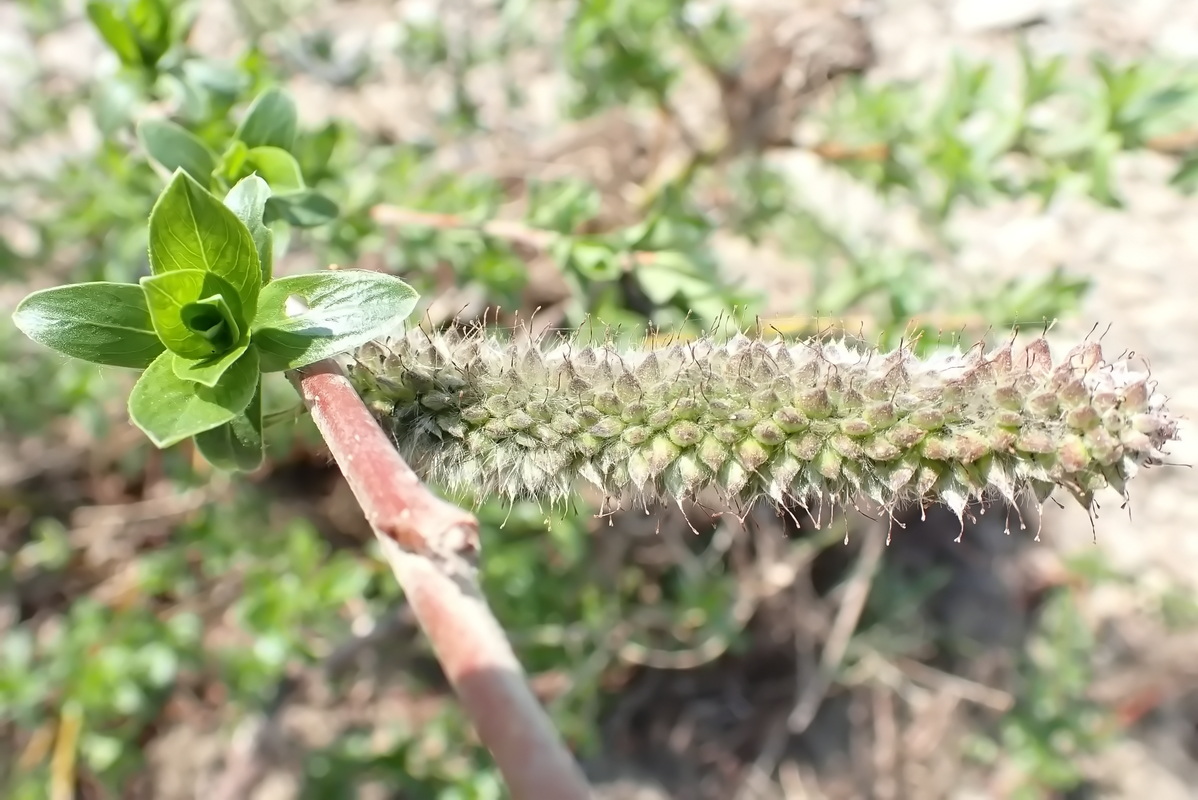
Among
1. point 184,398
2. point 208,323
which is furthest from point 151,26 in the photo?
point 184,398

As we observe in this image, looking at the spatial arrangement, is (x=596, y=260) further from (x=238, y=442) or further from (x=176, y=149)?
(x=238, y=442)

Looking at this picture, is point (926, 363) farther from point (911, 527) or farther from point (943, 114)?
point (911, 527)

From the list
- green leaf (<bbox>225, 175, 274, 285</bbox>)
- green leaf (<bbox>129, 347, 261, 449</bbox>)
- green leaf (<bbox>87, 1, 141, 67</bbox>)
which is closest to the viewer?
green leaf (<bbox>129, 347, 261, 449</bbox>)

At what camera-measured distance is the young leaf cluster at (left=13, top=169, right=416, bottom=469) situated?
4.69ft

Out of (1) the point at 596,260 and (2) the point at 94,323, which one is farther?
(1) the point at 596,260

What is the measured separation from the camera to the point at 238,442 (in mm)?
1657

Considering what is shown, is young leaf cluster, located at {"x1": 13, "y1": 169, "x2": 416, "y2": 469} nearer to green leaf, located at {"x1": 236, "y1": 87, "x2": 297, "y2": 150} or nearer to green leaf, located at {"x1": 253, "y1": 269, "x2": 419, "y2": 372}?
green leaf, located at {"x1": 253, "y1": 269, "x2": 419, "y2": 372}

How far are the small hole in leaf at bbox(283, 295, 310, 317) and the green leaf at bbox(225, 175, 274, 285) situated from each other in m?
0.07

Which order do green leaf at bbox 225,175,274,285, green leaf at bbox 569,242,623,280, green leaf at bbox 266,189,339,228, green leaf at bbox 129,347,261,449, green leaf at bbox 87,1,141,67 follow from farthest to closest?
green leaf at bbox 569,242,623,280
green leaf at bbox 87,1,141,67
green leaf at bbox 266,189,339,228
green leaf at bbox 225,175,274,285
green leaf at bbox 129,347,261,449

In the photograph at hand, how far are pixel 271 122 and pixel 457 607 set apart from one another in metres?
1.33

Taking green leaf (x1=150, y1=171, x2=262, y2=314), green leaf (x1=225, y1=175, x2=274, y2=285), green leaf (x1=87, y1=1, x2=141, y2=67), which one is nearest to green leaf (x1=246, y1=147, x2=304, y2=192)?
green leaf (x1=225, y1=175, x2=274, y2=285)

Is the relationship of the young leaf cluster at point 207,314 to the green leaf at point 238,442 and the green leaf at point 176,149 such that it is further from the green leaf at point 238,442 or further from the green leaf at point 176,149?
the green leaf at point 176,149

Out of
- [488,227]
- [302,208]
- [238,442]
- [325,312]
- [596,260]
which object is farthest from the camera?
[488,227]

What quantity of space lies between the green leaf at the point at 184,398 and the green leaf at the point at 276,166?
1.87 ft
